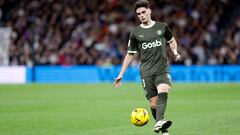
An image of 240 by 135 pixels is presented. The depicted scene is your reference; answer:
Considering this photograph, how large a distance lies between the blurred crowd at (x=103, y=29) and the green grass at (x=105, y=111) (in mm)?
Answer: 5168

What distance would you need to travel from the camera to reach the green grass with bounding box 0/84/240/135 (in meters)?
12.7

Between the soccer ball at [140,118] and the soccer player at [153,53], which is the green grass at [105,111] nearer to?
the soccer ball at [140,118]

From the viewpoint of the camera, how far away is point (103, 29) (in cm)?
3478

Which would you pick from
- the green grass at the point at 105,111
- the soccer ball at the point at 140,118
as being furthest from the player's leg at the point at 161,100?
the green grass at the point at 105,111

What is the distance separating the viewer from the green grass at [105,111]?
12.7 m

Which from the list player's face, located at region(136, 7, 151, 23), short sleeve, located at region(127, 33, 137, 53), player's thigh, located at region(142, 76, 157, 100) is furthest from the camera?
short sleeve, located at region(127, 33, 137, 53)

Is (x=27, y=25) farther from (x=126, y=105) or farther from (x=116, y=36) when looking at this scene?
(x=126, y=105)

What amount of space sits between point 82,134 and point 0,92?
14282 millimetres

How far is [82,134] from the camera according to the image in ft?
39.2

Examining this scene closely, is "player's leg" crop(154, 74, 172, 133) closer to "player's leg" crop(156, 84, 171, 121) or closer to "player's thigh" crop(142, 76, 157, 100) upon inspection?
"player's leg" crop(156, 84, 171, 121)

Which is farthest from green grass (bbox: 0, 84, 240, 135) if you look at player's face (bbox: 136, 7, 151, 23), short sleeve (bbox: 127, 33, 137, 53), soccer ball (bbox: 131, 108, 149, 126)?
player's face (bbox: 136, 7, 151, 23)

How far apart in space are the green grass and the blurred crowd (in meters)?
5.17

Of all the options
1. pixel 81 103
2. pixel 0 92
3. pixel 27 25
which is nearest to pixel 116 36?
pixel 27 25

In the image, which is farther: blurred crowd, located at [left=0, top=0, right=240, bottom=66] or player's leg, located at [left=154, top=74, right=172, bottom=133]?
blurred crowd, located at [left=0, top=0, right=240, bottom=66]
